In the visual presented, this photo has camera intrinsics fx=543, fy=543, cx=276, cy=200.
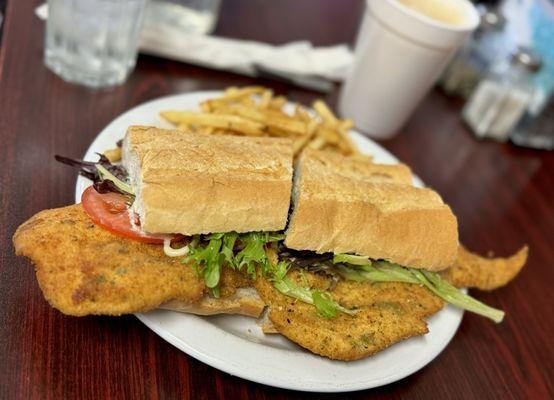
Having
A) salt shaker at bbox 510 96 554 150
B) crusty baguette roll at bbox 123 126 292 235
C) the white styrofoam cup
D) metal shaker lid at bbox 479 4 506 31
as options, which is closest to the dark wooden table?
salt shaker at bbox 510 96 554 150

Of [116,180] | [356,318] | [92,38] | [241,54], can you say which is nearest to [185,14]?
[241,54]

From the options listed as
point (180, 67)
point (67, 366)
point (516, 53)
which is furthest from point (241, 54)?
point (67, 366)

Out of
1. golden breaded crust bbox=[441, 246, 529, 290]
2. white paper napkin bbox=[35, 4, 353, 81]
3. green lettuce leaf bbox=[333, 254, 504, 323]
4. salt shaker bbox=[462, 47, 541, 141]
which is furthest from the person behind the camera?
salt shaker bbox=[462, 47, 541, 141]

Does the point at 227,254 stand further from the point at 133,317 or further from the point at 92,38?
the point at 92,38

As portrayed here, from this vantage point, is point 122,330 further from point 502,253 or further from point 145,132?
point 502,253

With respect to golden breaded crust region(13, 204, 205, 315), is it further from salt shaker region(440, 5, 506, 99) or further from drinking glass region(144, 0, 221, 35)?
salt shaker region(440, 5, 506, 99)

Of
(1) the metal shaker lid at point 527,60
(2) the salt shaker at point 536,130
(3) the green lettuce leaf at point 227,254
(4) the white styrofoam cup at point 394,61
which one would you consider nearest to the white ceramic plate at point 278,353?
(3) the green lettuce leaf at point 227,254
